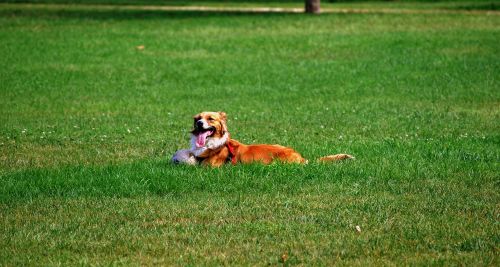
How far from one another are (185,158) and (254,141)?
3017 millimetres

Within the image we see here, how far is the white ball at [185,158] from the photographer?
462 inches

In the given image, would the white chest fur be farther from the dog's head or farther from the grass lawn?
the grass lawn

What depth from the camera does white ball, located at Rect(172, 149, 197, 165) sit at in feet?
38.5

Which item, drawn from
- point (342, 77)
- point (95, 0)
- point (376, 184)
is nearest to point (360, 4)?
point (95, 0)

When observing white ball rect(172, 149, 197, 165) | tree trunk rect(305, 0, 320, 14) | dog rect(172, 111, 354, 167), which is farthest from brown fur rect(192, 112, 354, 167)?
tree trunk rect(305, 0, 320, 14)

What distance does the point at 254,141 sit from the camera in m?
14.7

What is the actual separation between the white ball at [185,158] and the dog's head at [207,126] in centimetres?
29

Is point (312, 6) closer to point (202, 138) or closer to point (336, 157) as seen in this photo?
point (336, 157)

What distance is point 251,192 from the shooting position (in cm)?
1045

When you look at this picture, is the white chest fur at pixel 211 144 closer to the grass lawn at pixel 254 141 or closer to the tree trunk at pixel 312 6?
the grass lawn at pixel 254 141

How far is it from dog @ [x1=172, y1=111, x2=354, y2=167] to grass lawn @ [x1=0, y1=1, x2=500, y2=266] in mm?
239

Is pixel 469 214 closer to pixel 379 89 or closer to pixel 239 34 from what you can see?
pixel 379 89

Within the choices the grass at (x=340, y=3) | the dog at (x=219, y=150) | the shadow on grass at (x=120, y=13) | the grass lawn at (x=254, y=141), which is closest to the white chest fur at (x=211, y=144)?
the dog at (x=219, y=150)

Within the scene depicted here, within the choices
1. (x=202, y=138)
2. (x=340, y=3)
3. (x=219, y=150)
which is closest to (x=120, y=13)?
(x=340, y=3)
